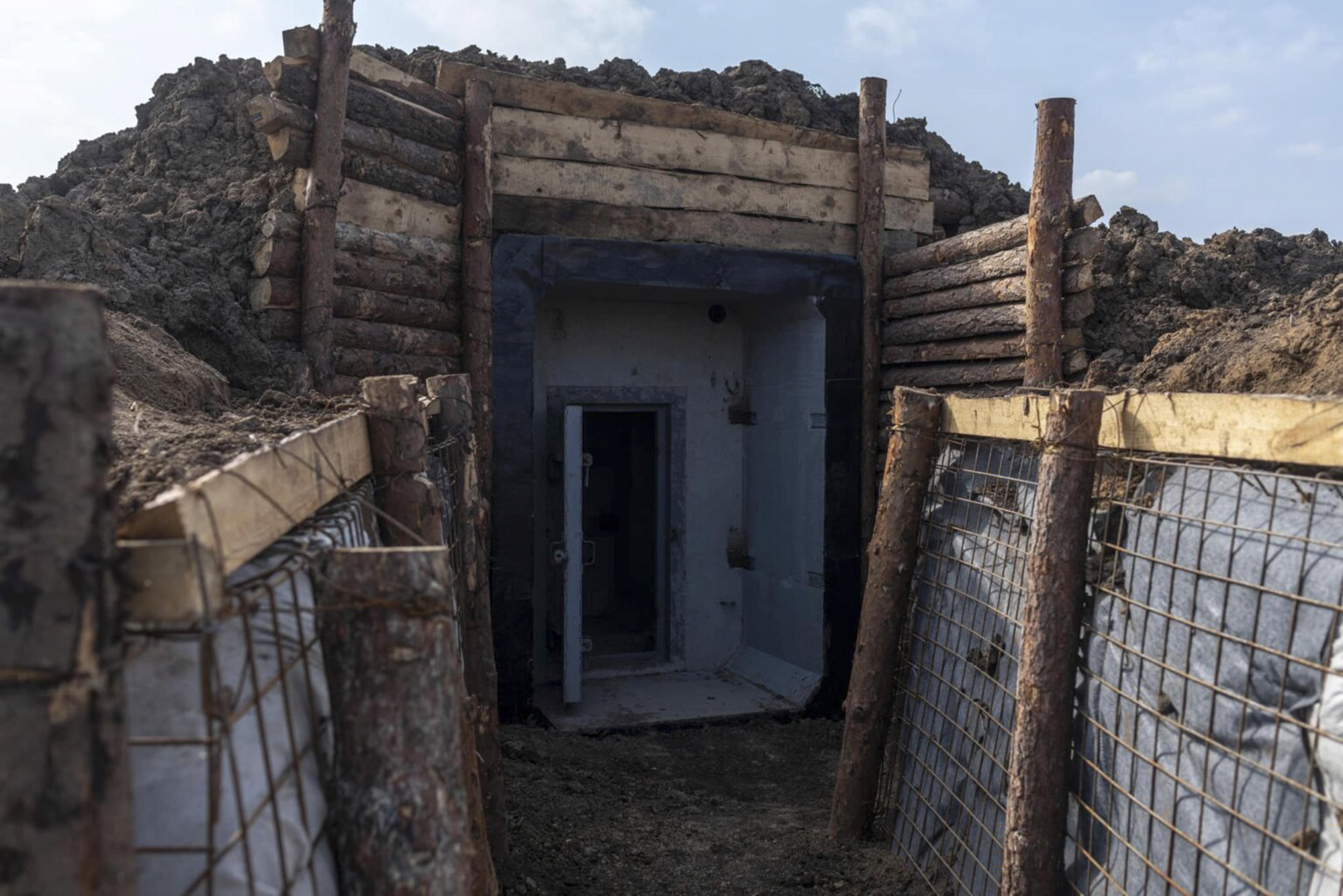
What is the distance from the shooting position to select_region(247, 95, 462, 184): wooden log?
5828 millimetres

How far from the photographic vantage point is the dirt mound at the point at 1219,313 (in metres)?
5.47

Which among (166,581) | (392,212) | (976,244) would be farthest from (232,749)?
(976,244)

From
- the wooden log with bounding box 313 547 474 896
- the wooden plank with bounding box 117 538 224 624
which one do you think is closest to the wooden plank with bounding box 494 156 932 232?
the wooden log with bounding box 313 547 474 896

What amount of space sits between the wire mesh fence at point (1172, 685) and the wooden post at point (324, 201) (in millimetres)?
3653

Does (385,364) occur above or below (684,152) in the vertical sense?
below

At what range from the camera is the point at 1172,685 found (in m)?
2.91

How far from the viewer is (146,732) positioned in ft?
4.97

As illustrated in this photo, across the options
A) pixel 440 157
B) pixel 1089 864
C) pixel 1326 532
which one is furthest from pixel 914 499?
pixel 440 157

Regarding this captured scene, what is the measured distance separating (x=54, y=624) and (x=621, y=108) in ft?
21.8

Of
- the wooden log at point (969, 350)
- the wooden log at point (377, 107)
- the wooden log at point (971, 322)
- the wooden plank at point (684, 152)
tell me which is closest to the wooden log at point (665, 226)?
the wooden plank at point (684, 152)

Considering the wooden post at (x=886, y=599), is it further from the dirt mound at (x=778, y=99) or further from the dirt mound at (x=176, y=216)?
the dirt mound at (x=778, y=99)

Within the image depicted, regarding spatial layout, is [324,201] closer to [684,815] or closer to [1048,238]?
[684,815]

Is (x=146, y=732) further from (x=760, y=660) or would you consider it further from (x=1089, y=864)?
(x=760, y=660)

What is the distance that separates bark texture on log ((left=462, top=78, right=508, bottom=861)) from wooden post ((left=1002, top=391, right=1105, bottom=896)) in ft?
13.3
